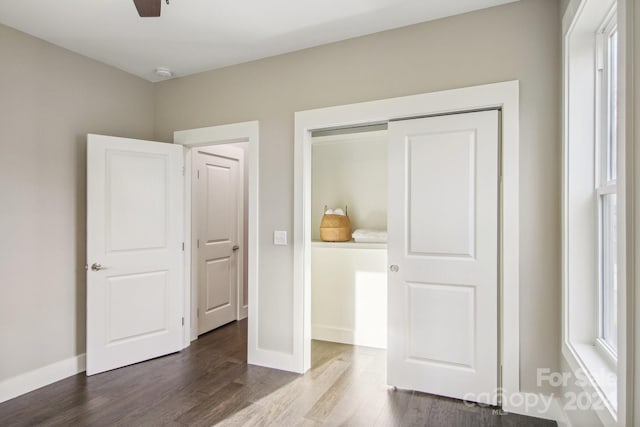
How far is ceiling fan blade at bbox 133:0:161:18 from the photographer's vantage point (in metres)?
1.51

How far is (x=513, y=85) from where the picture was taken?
2250 mm

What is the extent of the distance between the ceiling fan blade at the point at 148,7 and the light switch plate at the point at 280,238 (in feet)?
5.83

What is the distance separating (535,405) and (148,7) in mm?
3046

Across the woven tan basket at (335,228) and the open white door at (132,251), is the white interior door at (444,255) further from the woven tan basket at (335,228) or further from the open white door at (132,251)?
the open white door at (132,251)

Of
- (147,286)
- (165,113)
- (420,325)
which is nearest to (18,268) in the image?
(147,286)

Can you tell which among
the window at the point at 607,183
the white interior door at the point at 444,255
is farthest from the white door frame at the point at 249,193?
the window at the point at 607,183

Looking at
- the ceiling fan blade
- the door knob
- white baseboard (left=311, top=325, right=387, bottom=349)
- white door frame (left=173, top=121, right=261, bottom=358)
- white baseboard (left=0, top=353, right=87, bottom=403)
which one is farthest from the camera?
white baseboard (left=311, top=325, right=387, bottom=349)

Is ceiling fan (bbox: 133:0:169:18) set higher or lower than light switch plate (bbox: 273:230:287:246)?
higher

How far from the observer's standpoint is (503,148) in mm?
2277

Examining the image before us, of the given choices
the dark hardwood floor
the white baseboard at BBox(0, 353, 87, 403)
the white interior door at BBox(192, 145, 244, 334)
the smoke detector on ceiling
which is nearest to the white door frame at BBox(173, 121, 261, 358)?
the white interior door at BBox(192, 145, 244, 334)

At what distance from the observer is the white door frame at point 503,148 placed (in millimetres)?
2248

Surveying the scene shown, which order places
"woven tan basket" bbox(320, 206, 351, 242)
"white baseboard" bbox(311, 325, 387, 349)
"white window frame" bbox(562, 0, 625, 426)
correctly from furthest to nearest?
"woven tan basket" bbox(320, 206, 351, 242)
"white baseboard" bbox(311, 325, 387, 349)
"white window frame" bbox(562, 0, 625, 426)

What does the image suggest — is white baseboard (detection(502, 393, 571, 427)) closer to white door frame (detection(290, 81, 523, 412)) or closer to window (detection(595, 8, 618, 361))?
white door frame (detection(290, 81, 523, 412))

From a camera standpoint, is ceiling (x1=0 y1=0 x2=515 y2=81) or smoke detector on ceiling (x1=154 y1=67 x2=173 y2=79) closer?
ceiling (x1=0 y1=0 x2=515 y2=81)
